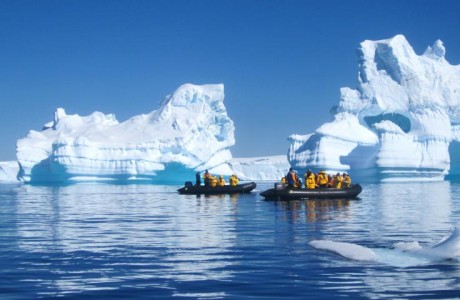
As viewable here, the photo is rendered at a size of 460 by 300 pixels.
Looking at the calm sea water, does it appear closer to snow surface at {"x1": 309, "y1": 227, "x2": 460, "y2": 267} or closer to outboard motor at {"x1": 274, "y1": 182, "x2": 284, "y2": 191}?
snow surface at {"x1": 309, "y1": 227, "x2": 460, "y2": 267}

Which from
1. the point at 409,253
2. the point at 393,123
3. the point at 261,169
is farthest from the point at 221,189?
the point at 261,169

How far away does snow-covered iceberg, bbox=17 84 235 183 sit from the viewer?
61.7 metres

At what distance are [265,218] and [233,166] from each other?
2449 inches

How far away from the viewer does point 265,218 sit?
1667 cm

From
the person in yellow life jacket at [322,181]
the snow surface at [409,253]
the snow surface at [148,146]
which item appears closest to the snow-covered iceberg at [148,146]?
the snow surface at [148,146]

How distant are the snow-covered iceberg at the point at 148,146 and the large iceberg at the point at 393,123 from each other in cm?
1098

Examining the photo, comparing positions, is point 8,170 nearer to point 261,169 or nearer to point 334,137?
point 261,169

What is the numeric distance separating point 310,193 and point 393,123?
31369 millimetres

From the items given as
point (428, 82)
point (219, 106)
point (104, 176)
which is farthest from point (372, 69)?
point (104, 176)

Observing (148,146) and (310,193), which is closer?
(310,193)

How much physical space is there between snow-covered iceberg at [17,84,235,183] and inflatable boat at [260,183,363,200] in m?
36.6

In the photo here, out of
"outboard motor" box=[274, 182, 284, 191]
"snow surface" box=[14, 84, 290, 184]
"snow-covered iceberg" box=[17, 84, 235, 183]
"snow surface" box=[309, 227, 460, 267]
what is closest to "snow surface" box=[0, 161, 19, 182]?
"snow surface" box=[14, 84, 290, 184]

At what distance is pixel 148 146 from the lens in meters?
61.6

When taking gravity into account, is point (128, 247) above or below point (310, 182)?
below
